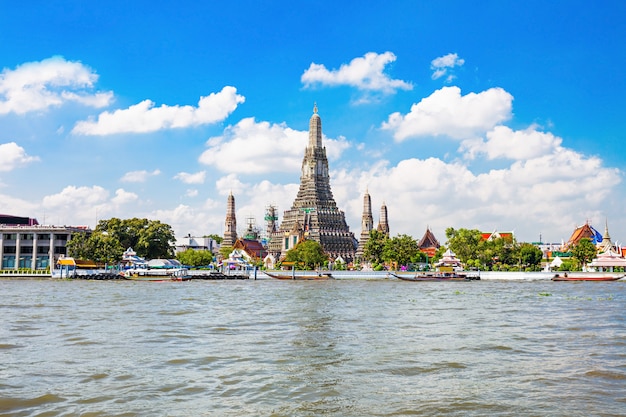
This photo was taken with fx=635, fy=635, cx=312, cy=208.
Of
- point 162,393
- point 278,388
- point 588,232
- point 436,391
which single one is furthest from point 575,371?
point 588,232

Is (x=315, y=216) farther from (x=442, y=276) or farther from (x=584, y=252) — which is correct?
(x=442, y=276)

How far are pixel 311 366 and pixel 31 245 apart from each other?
322ft

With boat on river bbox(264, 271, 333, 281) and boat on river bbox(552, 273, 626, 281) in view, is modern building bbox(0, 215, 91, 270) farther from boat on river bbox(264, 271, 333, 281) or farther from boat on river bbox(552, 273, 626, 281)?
boat on river bbox(552, 273, 626, 281)

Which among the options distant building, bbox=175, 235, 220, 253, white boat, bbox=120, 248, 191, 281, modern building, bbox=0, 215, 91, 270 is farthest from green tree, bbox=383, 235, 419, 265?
distant building, bbox=175, 235, 220, 253

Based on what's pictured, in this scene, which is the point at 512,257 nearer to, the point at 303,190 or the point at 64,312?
the point at 303,190

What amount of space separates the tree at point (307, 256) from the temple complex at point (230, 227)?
51.0 metres

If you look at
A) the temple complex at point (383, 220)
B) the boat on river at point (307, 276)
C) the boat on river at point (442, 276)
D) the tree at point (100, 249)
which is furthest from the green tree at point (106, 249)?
the temple complex at point (383, 220)

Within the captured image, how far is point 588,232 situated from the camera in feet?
441

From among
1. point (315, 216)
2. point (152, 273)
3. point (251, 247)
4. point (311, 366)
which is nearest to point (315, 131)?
point (315, 216)

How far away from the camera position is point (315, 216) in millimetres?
140250

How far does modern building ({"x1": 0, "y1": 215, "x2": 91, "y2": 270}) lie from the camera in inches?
3994

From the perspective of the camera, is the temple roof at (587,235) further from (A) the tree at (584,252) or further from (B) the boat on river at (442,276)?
(B) the boat on river at (442,276)

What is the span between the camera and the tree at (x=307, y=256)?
108 meters

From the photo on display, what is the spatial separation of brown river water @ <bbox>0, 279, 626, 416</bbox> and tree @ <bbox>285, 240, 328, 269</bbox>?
80.1 m
